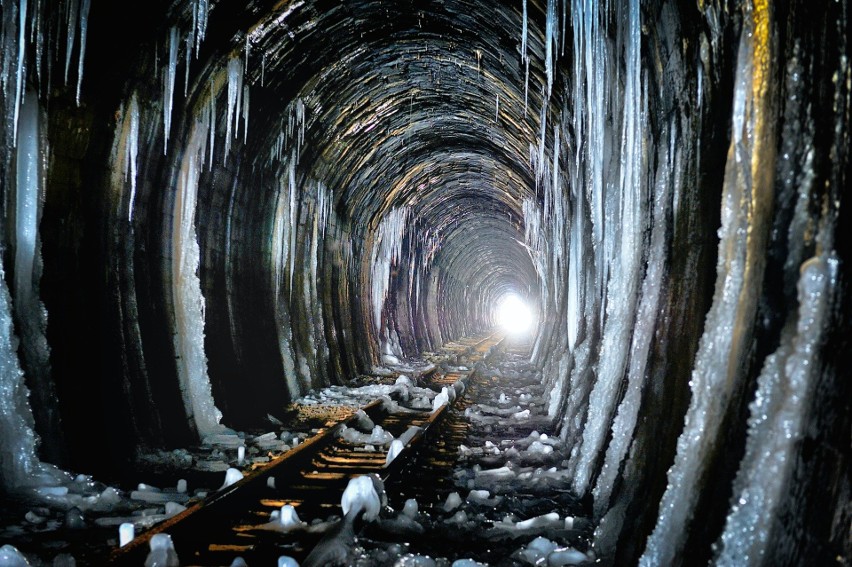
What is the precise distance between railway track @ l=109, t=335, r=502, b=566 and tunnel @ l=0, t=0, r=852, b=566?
4.97 ft

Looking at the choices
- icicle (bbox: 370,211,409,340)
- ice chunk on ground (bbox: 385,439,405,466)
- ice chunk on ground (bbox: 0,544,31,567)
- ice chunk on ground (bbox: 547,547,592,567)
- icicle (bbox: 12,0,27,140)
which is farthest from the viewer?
icicle (bbox: 370,211,409,340)

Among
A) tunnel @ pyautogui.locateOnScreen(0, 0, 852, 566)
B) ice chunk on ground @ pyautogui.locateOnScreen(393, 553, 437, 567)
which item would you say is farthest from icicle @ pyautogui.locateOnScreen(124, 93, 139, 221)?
ice chunk on ground @ pyautogui.locateOnScreen(393, 553, 437, 567)

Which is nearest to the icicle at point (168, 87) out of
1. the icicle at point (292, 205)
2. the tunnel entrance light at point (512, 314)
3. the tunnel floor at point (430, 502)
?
the icicle at point (292, 205)

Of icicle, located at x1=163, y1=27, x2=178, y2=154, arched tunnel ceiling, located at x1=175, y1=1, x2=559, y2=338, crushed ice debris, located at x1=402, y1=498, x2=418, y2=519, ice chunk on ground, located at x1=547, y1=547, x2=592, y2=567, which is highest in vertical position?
arched tunnel ceiling, located at x1=175, y1=1, x2=559, y2=338

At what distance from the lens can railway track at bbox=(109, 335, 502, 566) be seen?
3371 mm

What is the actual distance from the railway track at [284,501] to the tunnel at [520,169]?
1.51m

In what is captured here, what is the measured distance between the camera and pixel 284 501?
177 inches

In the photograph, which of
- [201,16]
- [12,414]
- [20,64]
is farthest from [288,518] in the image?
[201,16]

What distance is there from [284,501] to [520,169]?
996cm

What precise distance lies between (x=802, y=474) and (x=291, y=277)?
9.41 meters

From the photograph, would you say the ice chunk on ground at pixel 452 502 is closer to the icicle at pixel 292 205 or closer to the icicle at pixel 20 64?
the icicle at pixel 20 64

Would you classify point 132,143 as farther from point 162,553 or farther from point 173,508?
point 162,553

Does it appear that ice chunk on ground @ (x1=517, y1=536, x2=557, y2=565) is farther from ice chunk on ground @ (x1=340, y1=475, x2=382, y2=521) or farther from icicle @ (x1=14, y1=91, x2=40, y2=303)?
icicle @ (x1=14, y1=91, x2=40, y2=303)

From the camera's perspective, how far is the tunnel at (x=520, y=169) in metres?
2.07
